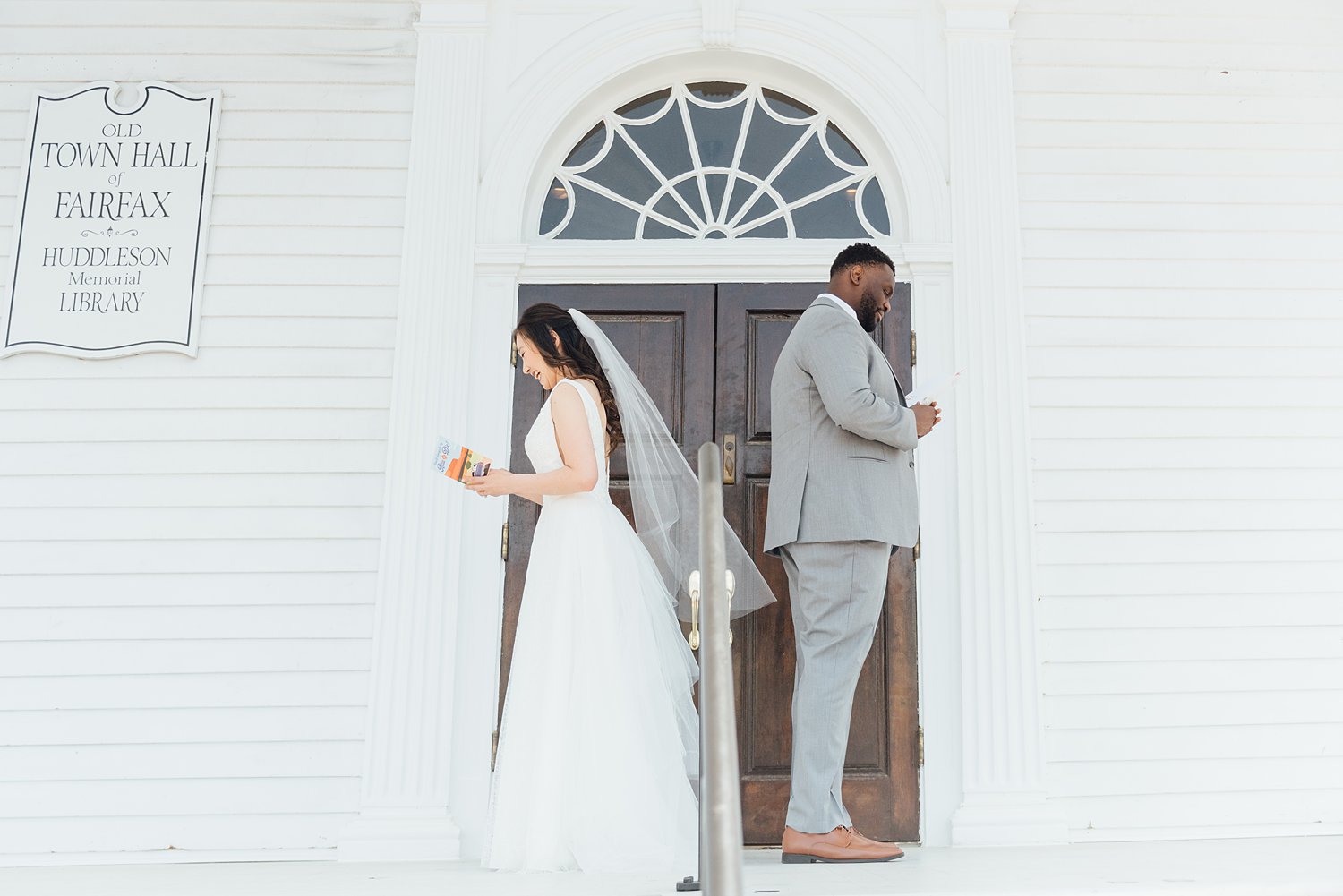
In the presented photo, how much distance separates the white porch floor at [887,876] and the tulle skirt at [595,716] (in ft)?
0.49

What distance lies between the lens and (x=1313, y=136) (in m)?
4.49

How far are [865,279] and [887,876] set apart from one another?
5.84ft

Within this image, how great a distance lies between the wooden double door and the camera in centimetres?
399

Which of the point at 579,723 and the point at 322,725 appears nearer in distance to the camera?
the point at 579,723

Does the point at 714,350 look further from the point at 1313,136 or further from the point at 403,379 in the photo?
the point at 1313,136

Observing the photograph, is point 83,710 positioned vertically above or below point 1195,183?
below

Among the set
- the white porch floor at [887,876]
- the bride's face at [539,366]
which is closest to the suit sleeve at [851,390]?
the bride's face at [539,366]

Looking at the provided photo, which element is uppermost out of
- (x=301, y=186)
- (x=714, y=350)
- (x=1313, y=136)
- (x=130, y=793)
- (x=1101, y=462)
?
(x=1313, y=136)

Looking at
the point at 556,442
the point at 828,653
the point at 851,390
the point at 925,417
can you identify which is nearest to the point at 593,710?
the point at 828,653

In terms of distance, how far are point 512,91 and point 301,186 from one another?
881 millimetres

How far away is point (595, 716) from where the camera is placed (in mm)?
3326

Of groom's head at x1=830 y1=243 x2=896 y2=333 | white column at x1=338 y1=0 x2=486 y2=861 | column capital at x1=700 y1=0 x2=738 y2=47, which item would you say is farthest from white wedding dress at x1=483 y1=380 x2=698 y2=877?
column capital at x1=700 y1=0 x2=738 y2=47

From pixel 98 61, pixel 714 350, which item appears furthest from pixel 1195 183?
pixel 98 61

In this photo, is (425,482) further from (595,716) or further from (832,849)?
(832,849)
